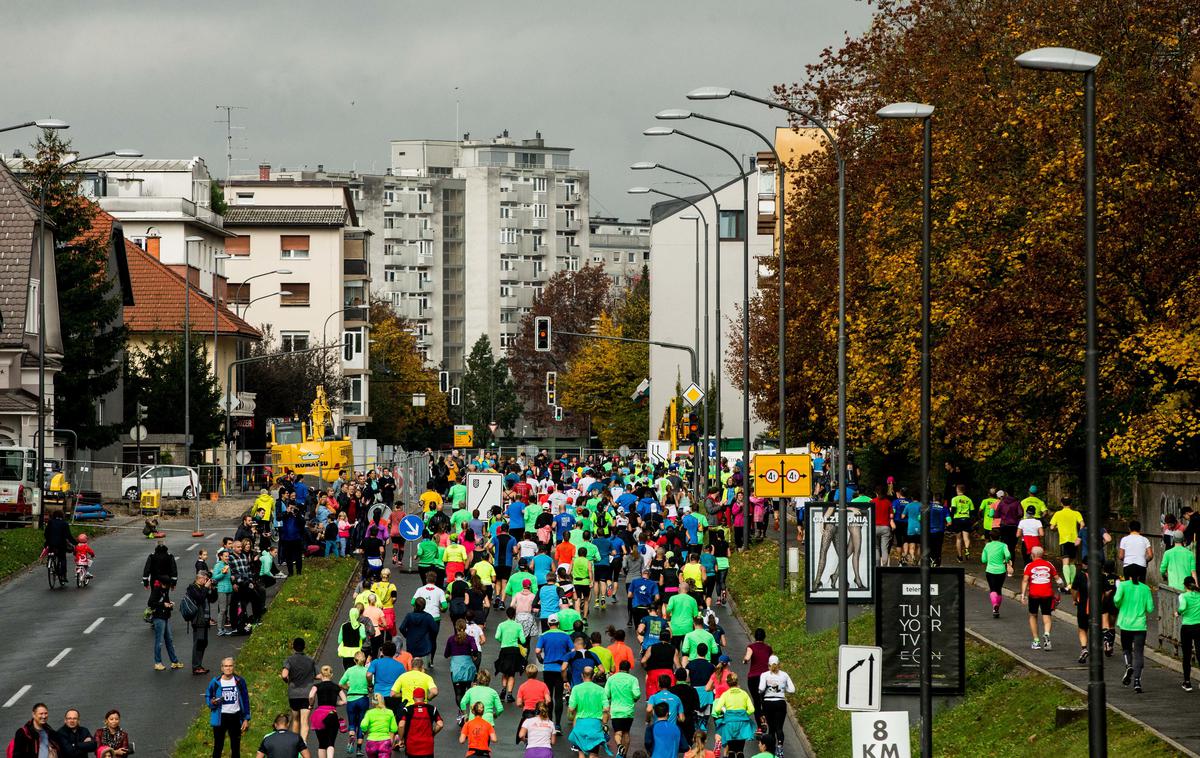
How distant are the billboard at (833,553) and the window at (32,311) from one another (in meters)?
34.3

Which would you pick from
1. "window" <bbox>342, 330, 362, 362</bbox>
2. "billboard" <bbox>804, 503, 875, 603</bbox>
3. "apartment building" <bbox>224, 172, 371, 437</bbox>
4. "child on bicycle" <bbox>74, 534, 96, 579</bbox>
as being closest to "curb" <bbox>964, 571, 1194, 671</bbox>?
"billboard" <bbox>804, 503, 875, 603</bbox>

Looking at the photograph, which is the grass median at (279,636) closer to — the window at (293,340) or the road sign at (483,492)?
the road sign at (483,492)

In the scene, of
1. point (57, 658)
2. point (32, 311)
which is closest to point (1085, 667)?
point (57, 658)

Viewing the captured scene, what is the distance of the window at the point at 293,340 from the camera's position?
111 m

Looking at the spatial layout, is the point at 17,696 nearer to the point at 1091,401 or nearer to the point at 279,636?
the point at 279,636

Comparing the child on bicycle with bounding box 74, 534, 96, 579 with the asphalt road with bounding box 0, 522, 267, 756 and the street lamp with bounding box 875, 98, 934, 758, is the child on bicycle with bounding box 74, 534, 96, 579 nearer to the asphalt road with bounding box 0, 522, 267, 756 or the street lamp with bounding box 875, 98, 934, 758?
the asphalt road with bounding box 0, 522, 267, 756

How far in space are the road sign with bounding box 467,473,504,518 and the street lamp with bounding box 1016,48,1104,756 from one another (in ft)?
80.4

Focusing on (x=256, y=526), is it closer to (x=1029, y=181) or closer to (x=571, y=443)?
(x=1029, y=181)

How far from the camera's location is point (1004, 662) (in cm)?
2512

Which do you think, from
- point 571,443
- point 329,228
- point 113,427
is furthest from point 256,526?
point 571,443

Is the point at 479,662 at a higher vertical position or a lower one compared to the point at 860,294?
lower

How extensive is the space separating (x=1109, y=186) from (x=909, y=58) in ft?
38.1

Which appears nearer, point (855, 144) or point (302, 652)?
point (302, 652)

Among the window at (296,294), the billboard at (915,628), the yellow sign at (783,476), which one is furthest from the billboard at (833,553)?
the window at (296,294)
